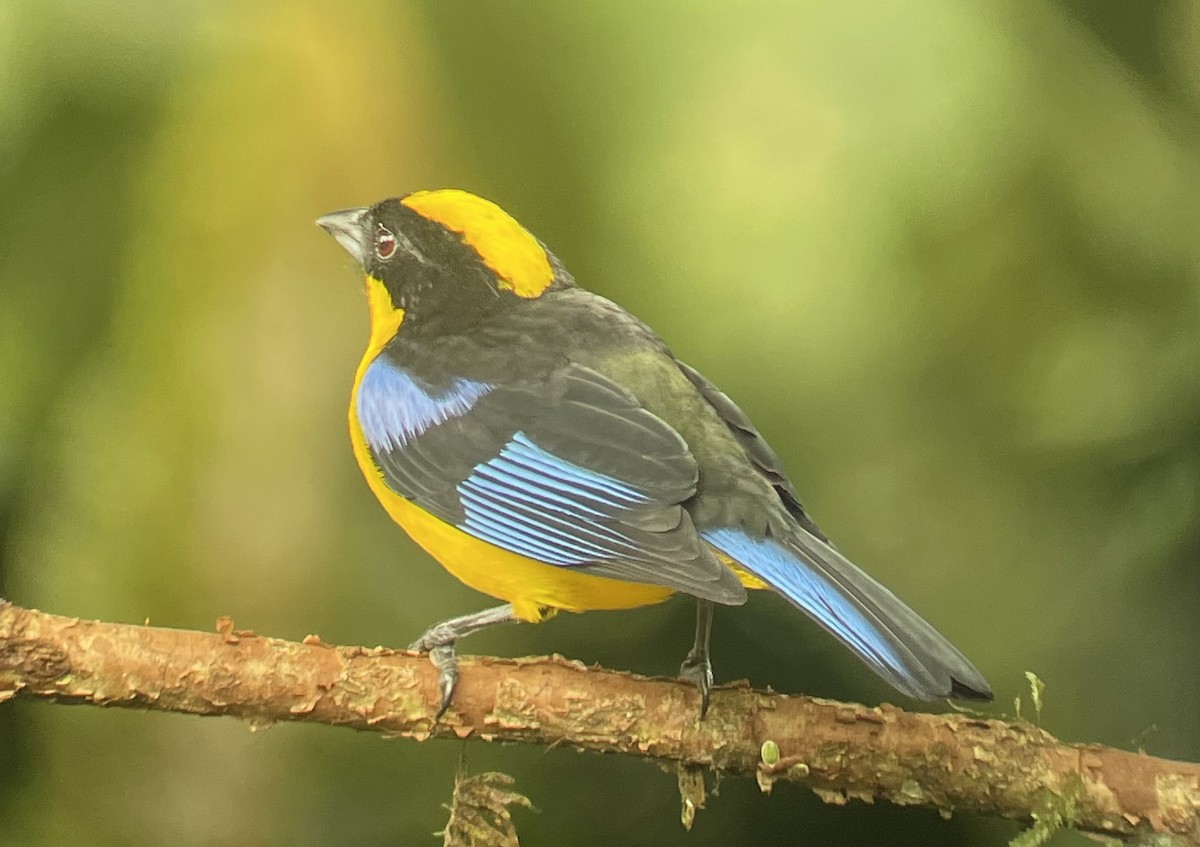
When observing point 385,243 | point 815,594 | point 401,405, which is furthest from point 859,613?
point 385,243

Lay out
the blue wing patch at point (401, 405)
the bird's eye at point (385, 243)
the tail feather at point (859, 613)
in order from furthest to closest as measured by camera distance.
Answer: the bird's eye at point (385, 243)
the blue wing patch at point (401, 405)
the tail feather at point (859, 613)

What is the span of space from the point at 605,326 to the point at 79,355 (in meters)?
0.71

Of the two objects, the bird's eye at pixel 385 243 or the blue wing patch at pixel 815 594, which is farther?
the bird's eye at pixel 385 243

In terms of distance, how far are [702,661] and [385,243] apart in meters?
0.65

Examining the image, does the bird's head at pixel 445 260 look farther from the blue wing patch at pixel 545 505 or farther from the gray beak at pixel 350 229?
the blue wing patch at pixel 545 505

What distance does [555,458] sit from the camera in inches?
46.4

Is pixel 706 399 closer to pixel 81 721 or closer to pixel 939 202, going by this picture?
pixel 939 202

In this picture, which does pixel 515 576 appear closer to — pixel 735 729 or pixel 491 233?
pixel 735 729

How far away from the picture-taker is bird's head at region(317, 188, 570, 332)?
1329 mm

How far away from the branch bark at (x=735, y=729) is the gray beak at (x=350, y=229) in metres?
0.52

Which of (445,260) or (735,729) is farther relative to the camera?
(445,260)

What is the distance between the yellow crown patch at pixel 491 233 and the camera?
133cm

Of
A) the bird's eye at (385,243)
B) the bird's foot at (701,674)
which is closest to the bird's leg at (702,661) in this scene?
the bird's foot at (701,674)

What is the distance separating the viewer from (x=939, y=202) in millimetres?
1545
